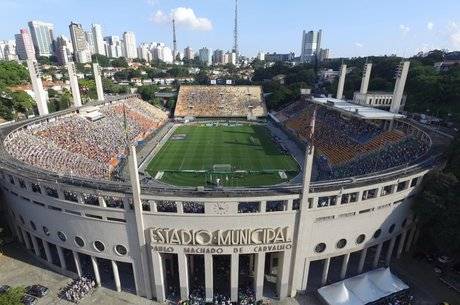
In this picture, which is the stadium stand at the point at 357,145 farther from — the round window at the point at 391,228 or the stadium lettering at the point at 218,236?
the stadium lettering at the point at 218,236

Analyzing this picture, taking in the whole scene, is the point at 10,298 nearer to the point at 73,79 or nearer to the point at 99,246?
the point at 99,246

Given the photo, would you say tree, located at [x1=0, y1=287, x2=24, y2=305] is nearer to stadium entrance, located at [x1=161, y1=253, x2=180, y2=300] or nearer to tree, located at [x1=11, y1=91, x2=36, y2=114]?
stadium entrance, located at [x1=161, y1=253, x2=180, y2=300]

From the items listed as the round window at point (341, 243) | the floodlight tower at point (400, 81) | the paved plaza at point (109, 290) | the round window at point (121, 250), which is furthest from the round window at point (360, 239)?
the floodlight tower at point (400, 81)

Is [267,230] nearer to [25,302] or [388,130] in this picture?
[25,302]

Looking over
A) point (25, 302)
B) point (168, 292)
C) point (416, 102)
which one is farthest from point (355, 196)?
point (416, 102)

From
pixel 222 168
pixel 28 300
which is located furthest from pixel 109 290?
pixel 222 168

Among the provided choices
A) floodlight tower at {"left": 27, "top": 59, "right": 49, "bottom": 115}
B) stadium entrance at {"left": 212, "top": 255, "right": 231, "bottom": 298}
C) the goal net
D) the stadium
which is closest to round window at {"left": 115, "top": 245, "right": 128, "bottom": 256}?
the stadium
